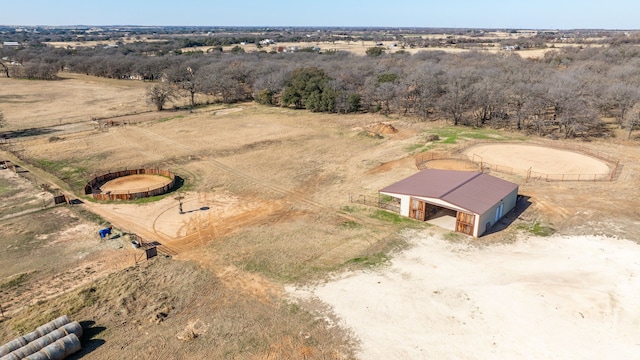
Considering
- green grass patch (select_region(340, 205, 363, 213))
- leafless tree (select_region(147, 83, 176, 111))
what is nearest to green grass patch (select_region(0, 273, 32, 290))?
green grass patch (select_region(340, 205, 363, 213))

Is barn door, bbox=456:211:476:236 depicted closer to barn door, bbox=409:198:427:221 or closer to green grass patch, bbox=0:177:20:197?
barn door, bbox=409:198:427:221

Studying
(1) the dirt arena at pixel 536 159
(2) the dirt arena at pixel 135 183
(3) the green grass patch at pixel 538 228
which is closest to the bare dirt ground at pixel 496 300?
(3) the green grass patch at pixel 538 228

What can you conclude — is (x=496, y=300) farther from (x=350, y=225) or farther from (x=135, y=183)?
(x=135, y=183)

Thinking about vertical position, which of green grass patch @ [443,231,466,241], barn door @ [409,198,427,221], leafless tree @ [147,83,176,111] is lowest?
green grass patch @ [443,231,466,241]

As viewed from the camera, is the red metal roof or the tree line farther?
the tree line

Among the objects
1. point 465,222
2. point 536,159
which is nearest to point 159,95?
point 536,159

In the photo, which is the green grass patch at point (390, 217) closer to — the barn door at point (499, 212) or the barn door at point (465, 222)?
the barn door at point (465, 222)

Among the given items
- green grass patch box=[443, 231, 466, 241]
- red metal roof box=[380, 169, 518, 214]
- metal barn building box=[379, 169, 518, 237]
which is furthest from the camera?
red metal roof box=[380, 169, 518, 214]
